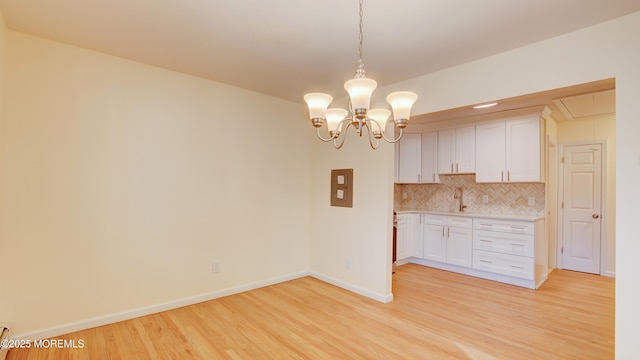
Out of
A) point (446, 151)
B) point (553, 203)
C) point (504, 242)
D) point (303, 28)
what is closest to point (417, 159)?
point (446, 151)

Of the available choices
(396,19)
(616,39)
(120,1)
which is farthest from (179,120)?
(616,39)

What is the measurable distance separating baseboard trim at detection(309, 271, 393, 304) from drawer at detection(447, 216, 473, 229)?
1.91m

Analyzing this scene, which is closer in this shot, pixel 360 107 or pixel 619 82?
pixel 360 107

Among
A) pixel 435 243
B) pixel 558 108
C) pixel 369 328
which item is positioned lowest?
pixel 369 328

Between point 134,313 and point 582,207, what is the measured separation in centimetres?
634

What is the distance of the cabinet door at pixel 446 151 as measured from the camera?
5078mm

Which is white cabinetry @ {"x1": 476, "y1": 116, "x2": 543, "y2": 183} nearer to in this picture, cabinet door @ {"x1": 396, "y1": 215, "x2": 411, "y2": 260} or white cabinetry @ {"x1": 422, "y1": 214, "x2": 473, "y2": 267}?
white cabinetry @ {"x1": 422, "y1": 214, "x2": 473, "y2": 267}

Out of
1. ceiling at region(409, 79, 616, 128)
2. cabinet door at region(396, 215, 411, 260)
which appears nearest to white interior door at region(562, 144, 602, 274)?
ceiling at region(409, 79, 616, 128)

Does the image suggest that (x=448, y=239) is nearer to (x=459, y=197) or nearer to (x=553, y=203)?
(x=459, y=197)

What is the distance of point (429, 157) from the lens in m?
5.37

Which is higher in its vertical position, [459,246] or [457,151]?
[457,151]

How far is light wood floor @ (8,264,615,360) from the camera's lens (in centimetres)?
243

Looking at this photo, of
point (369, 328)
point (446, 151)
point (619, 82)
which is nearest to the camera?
point (619, 82)

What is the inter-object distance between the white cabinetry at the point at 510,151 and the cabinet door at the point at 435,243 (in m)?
1.03
